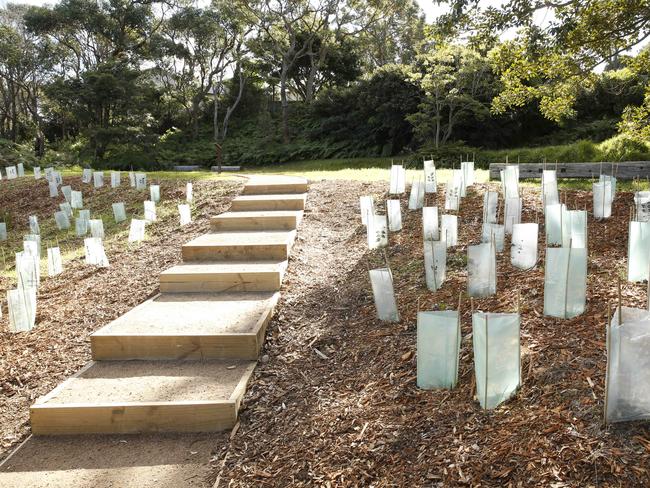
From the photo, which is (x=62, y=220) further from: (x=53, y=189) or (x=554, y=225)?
(x=554, y=225)

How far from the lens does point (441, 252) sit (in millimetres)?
3785

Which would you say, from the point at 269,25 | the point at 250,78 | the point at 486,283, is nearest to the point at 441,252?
the point at 486,283

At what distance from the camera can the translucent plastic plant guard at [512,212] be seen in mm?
4652

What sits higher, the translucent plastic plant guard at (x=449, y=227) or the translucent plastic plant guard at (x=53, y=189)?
the translucent plastic plant guard at (x=53, y=189)

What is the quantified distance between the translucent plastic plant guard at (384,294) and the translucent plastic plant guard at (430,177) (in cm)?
319

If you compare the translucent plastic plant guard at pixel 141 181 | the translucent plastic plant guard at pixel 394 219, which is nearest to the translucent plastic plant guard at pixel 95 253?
the translucent plastic plant guard at pixel 394 219

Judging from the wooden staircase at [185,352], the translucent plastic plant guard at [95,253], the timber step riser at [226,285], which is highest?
the translucent plastic plant guard at [95,253]

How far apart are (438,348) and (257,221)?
3831mm

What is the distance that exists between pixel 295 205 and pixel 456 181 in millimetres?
2104

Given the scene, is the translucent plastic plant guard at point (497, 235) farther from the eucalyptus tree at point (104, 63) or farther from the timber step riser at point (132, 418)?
the eucalyptus tree at point (104, 63)

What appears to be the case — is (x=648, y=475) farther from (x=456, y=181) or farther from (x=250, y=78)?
(x=250, y=78)

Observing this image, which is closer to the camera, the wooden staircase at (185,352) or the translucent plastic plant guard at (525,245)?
the wooden staircase at (185,352)

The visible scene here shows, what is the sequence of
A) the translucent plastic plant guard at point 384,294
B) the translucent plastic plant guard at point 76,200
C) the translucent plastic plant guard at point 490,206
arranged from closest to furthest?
the translucent plastic plant guard at point 384,294
the translucent plastic plant guard at point 490,206
the translucent plastic plant guard at point 76,200

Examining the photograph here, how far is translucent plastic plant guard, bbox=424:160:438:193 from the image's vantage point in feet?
20.9
